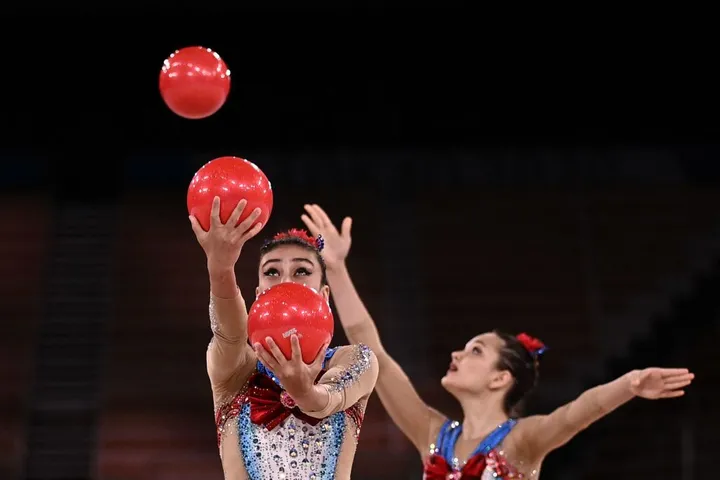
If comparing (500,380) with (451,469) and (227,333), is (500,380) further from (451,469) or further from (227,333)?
(227,333)

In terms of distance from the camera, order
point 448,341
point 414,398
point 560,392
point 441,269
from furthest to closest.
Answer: point 441,269
point 448,341
point 560,392
point 414,398

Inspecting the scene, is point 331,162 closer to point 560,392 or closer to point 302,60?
point 302,60

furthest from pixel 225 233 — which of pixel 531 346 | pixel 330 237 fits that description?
pixel 531 346

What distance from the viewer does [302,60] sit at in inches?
273

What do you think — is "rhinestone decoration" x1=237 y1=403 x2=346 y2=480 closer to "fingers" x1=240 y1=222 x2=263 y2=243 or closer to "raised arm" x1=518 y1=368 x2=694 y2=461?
"fingers" x1=240 y1=222 x2=263 y2=243

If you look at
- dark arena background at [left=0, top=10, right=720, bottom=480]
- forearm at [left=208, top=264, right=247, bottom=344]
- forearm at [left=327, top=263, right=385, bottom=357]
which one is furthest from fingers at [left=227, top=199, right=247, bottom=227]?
dark arena background at [left=0, top=10, right=720, bottom=480]

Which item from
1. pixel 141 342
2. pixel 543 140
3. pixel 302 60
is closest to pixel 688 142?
pixel 543 140

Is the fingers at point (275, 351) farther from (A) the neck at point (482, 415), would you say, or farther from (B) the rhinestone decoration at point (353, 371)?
(A) the neck at point (482, 415)

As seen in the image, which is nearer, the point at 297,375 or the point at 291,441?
the point at 297,375

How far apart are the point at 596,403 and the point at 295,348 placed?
1.41 m

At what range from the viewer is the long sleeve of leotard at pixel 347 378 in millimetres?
2029

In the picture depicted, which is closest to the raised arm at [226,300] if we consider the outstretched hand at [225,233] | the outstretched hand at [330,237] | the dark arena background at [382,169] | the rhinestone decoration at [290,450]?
the outstretched hand at [225,233]

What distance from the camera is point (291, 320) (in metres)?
1.78

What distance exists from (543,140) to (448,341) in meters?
1.65
